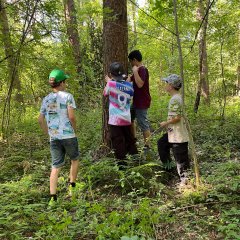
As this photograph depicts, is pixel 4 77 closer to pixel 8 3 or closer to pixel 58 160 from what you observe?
pixel 8 3

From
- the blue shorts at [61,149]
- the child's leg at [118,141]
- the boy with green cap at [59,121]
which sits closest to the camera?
the boy with green cap at [59,121]

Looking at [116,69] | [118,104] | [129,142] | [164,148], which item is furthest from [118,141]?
[116,69]

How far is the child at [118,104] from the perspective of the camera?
528 cm

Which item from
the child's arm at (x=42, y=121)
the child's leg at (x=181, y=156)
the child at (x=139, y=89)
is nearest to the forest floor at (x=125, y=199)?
the child's leg at (x=181, y=156)

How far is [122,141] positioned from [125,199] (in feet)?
3.99

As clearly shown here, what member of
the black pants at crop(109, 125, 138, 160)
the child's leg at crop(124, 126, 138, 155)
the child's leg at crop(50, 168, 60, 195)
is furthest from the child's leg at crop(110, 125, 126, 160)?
the child's leg at crop(50, 168, 60, 195)

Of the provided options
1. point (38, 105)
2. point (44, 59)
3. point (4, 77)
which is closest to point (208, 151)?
point (44, 59)

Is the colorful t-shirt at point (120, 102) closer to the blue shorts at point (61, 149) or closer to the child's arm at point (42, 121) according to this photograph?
the blue shorts at point (61, 149)

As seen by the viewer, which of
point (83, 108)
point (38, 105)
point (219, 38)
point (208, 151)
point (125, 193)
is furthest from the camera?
point (38, 105)

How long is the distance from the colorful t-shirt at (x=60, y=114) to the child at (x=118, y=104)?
0.76m

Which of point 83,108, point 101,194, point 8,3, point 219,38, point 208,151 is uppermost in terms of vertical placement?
point 8,3

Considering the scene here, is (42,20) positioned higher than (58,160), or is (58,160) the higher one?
(42,20)

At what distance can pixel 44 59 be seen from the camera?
8148 mm

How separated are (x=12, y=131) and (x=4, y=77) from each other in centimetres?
185
